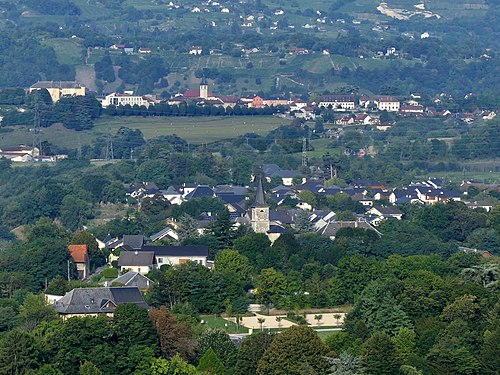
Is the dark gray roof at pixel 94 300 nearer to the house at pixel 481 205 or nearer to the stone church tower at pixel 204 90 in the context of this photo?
the house at pixel 481 205

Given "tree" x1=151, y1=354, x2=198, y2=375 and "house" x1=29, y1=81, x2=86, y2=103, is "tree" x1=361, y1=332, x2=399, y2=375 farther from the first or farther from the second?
"house" x1=29, y1=81, x2=86, y2=103

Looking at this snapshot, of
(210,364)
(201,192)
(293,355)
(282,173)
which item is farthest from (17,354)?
(282,173)

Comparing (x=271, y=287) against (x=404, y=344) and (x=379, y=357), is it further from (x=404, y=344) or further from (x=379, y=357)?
(x=379, y=357)

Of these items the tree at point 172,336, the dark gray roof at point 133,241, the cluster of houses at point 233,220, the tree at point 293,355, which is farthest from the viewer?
the dark gray roof at point 133,241

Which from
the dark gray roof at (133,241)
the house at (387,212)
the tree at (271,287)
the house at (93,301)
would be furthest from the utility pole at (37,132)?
the house at (93,301)

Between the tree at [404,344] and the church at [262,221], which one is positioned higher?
the tree at [404,344]

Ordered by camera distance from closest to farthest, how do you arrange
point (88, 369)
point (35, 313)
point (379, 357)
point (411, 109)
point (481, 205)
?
point (88, 369)
point (379, 357)
point (35, 313)
point (481, 205)
point (411, 109)

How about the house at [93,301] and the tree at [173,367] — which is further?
the house at [93,301]
